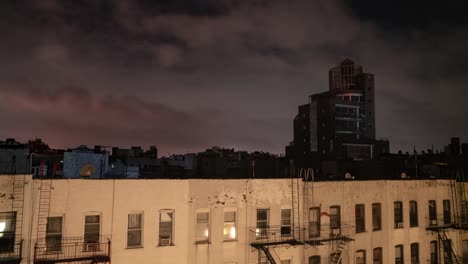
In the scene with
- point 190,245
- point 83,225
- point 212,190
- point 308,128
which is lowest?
point 190,245

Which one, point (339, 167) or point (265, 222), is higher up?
point (339, 167)

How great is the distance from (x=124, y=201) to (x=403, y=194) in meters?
21.1

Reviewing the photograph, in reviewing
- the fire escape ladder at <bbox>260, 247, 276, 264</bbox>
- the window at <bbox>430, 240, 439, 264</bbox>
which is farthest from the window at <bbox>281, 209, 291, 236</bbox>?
the window at <bbox>430, 240, 439, 264</bbox>

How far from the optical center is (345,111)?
347ft

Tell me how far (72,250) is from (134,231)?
10.5 feet

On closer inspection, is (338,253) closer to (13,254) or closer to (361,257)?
(361,257)

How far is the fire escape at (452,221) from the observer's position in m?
30.4

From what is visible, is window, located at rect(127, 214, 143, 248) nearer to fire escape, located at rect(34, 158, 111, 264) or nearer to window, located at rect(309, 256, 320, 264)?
fire escape, located at rect(34, 158, 111, 264)

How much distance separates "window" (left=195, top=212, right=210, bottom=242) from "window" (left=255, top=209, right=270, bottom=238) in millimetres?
3302

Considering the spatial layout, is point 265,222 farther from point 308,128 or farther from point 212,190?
point 308,128

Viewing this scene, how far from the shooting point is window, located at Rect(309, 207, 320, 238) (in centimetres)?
2567

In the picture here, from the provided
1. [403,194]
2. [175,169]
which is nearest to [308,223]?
[403,194]

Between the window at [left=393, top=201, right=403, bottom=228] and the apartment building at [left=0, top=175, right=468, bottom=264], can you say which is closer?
the apartment building at [left=0, top=175, right=468, bottom=264]

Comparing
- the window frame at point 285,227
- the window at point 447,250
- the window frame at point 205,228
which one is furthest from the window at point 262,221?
the window at point 447,250
